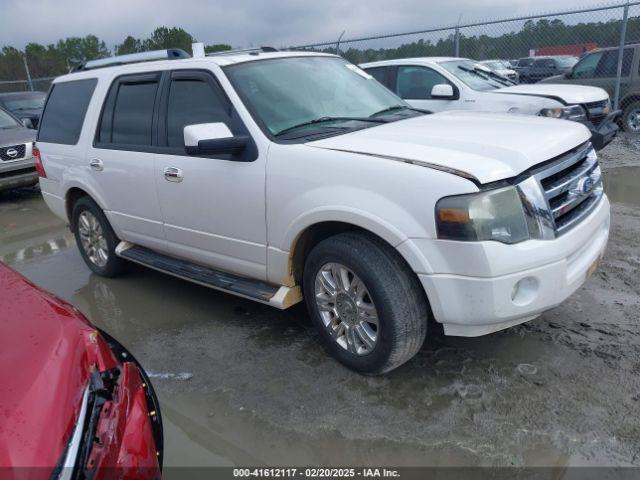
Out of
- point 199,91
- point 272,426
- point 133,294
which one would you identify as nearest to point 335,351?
point 272,426

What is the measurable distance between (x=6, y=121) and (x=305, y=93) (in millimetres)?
8570

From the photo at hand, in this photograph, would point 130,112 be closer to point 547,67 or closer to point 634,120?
point 634,120

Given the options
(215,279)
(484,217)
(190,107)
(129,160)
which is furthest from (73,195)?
(484,217)

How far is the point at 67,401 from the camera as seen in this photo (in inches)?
73.9

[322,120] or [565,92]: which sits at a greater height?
[322,120]

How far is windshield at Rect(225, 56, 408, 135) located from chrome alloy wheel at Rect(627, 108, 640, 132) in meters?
7.90

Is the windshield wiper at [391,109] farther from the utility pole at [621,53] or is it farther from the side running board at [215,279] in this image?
the utility pole at [621,53]

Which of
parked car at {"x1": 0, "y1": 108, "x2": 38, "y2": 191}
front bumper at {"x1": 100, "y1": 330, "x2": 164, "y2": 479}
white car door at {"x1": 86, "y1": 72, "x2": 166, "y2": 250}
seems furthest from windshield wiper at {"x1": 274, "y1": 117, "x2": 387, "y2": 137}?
parked car at {"x1": 0, "y1": 108, "x2": 38, "y2": 191}

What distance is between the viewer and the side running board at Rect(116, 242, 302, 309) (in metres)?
3.58

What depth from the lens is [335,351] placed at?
135 inches

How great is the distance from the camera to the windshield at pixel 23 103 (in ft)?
43.5

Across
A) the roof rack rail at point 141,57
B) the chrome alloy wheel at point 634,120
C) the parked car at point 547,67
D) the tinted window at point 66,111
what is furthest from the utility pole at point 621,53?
the tinted window at point 66,111

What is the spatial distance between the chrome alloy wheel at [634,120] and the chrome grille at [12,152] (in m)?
10.8

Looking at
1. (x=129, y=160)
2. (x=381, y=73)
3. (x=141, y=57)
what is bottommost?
(x=129, y=160)
